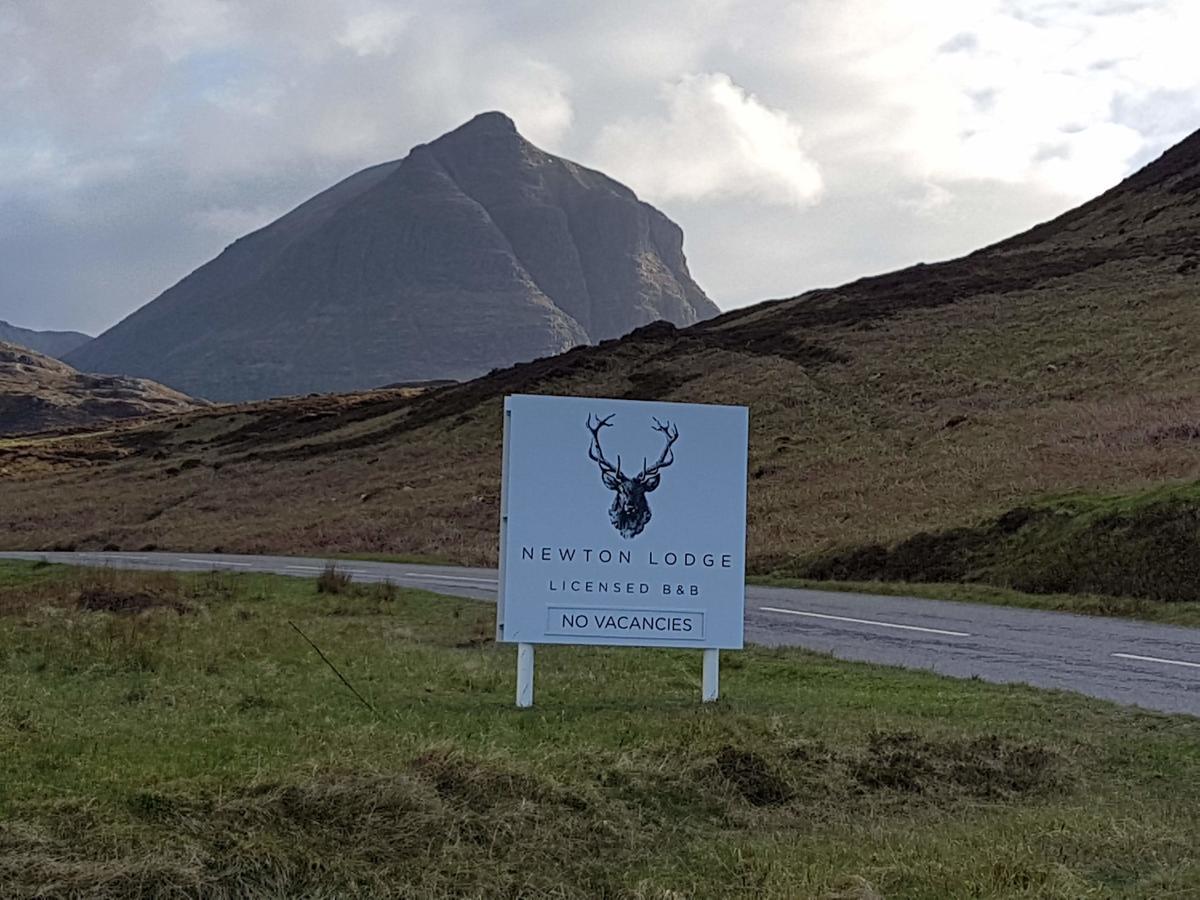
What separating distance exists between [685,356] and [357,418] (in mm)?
20120

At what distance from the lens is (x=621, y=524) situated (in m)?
10.3

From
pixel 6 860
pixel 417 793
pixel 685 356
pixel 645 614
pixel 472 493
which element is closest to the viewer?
pixel 6 860

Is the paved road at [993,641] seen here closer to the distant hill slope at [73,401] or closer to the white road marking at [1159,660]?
the white road marking at [1159,660]

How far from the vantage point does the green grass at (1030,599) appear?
714 inches

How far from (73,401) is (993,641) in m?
163

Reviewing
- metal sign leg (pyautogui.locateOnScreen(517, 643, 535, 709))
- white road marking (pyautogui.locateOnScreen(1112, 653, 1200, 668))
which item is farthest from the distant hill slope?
metal sign leg (pyautogui.locateOnScreen(517, 643, 535, 709))

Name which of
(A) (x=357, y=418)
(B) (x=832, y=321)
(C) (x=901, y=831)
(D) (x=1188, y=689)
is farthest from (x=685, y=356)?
(C) (x=901, y=831)

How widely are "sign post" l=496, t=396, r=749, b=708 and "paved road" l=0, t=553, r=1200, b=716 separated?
3661 mm

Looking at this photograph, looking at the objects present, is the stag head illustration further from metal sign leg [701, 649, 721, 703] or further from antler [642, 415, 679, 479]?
metal sign leg [701, 649, 721, 703]

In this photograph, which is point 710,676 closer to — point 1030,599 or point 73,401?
point 1030,599

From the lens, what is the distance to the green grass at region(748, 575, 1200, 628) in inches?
714

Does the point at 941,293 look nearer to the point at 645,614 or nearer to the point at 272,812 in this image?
the point at 645,614

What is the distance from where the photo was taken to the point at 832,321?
2547 inches

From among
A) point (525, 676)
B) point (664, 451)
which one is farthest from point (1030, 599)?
point (525, 676)
